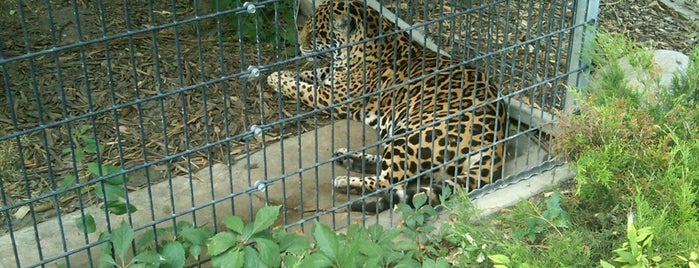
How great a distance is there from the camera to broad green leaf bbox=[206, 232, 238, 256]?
11.5 ft

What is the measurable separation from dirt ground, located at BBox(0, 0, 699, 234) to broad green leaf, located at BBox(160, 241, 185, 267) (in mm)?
940

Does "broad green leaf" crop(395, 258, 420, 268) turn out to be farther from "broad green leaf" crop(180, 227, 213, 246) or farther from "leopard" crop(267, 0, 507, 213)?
"broad green leaf" crop(180, 227, 213, 246)

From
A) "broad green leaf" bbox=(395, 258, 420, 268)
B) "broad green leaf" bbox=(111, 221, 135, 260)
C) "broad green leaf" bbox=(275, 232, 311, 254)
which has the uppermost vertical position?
"broad green leaf" bbox=(111, 221, 135, 260)

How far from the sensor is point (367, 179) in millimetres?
4863

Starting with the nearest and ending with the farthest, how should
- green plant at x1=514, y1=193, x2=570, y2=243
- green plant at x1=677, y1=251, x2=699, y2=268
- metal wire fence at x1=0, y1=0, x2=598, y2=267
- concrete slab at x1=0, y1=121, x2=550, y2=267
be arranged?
green plant at x1=677, y1=251, x2=699, y2=268 → green plant at x1=514, y1=193, x2=570, y2=243 → metal wire fence at x1=0, y1=0, x2=598, y2=267 → concrete slab at x1=0, y1=121, x2=550, y2=267

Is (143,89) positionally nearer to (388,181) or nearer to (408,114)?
(388,181)

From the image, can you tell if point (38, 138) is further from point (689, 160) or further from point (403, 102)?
point (689, 160)

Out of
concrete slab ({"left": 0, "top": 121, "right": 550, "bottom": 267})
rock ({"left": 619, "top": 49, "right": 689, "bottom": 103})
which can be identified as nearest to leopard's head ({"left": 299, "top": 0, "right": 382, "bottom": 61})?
concrete slab ({"left": 0, "top": 121, "right": 550, "bottom": 267})

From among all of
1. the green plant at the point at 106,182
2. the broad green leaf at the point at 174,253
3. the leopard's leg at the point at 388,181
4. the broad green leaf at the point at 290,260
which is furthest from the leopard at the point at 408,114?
the green plant at the point at 106,182

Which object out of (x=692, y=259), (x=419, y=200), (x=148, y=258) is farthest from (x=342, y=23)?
(x=692, y=259)

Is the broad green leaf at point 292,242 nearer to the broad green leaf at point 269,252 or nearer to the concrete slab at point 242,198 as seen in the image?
the broad green leaf at point 269,252

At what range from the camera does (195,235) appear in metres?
3.65

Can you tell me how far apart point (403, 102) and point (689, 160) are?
2.24 meters

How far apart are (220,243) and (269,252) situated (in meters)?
0.20
